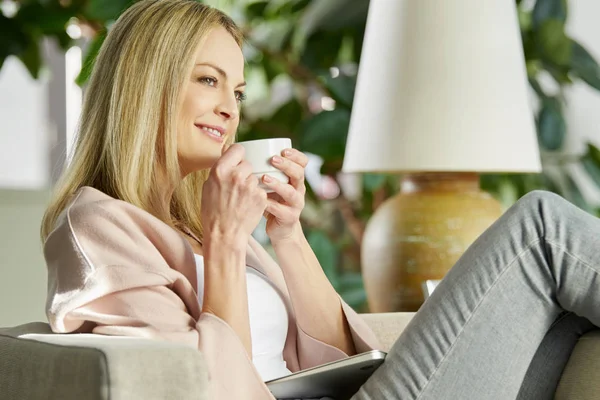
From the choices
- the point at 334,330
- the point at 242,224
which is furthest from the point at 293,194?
the point at 334,330

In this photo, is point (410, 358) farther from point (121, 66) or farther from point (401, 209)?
point (401, 209)

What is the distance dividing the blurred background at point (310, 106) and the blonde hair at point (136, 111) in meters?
0.80

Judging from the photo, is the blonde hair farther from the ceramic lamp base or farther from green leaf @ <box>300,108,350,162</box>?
green leaf @ <box>300,108,350,162</box>

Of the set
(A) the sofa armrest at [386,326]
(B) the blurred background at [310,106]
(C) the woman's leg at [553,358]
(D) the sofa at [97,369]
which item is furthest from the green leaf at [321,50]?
(D) the sofa at [97,369]

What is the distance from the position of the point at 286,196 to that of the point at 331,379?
0.28 meters

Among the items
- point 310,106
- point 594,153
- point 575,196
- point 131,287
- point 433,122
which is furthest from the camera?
point 310,106

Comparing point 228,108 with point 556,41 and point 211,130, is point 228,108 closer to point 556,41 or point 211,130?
point 211,130

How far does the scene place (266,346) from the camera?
4.97 feet

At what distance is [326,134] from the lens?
8.98 ft

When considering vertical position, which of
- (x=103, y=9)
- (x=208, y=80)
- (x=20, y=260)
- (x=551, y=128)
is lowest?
(x=20, y=260)

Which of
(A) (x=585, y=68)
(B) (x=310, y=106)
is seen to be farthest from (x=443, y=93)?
(B) (x=310, y=106)

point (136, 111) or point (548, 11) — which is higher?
point (548, 11)

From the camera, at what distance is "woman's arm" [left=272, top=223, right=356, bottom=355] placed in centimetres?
159

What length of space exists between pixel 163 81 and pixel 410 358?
55 centimetres
